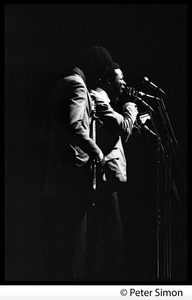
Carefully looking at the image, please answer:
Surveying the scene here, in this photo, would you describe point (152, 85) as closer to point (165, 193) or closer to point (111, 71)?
point (111, 71)

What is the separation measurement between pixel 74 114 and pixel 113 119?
21 cm

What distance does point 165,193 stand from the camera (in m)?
2.48

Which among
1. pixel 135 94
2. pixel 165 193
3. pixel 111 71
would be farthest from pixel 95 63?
pixel 165 193

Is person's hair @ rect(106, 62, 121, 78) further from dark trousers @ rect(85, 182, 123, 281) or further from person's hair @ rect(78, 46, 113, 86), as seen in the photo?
dark trousers @ rect(85, 182, 123, 281)

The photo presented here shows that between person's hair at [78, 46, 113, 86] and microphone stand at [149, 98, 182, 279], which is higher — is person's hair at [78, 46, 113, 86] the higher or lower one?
the higher one

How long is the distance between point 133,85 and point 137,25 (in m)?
0.32

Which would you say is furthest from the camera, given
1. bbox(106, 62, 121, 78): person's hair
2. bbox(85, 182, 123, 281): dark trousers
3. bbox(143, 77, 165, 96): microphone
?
bbox(143, 77, 165, 96): microphone

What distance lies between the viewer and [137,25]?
2502mm

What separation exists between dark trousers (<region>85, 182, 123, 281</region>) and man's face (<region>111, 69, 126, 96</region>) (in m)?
0.45

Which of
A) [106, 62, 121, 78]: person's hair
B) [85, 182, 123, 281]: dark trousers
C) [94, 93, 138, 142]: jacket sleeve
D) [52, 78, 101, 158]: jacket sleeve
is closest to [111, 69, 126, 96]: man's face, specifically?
[106, 62, 121, 78]: person's hair

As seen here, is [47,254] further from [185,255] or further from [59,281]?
[185,255]

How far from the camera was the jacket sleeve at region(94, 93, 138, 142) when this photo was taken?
2.22m

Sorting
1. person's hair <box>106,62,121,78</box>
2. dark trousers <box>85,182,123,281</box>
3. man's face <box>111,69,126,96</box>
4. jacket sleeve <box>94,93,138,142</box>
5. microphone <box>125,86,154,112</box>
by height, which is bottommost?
dark trousers <box>85,182,123,281</box>

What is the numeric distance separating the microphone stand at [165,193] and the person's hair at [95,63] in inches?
14.0
